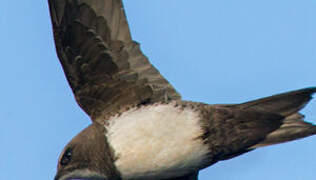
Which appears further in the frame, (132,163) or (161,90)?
(161,90)

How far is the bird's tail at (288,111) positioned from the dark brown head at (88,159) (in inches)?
51.9

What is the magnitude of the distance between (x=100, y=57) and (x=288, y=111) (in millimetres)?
1802

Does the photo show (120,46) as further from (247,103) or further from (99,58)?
(247,103)

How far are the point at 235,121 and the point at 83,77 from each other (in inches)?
57.6

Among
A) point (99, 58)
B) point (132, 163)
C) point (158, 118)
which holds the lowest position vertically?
point (132, 163)

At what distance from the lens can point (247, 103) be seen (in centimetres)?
705

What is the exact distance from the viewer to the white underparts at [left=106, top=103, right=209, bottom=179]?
6758 millimetres

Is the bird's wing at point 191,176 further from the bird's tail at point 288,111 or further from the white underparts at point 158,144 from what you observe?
the bird's tail at point 288,111

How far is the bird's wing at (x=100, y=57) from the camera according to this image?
7.06 m

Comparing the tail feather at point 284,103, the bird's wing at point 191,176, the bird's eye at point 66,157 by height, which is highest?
the tail feather at point 284,103

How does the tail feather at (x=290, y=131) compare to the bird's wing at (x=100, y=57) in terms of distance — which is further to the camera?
the bird's wing at (x=100, y=57)

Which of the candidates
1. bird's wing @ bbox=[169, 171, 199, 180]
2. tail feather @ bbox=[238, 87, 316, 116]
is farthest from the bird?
bird's wing @ bbox=[169, 171, 199, 180]

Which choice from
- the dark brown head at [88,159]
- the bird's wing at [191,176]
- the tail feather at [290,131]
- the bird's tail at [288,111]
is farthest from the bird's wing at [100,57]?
the tail feather at [290,131]

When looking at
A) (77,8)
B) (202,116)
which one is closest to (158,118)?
(202,116)
